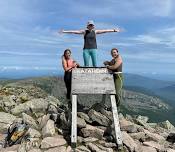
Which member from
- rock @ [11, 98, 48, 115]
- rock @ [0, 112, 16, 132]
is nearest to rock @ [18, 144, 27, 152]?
rock @ [0, 112, 16, 132]

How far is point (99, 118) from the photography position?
20.8 meters

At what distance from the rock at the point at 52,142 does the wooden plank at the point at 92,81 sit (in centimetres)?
299

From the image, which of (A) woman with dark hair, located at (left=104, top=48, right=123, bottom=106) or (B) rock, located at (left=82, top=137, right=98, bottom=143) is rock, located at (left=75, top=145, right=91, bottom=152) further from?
(A) woman with dark hair, located at (left=104, top=48, right=123, bottom=106)

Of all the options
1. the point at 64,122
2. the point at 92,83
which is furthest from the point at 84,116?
the point at 92,83

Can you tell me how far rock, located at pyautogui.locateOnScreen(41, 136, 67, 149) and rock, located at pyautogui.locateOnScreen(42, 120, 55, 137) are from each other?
0.54 metres

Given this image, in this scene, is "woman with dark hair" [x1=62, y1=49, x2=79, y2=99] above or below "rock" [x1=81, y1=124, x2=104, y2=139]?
above

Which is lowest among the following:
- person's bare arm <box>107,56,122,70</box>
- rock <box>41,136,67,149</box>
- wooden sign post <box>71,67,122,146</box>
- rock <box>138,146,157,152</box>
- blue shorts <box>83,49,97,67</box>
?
rock <box>138,146,157,152</box>

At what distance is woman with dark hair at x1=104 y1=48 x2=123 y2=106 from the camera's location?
66.3 feet

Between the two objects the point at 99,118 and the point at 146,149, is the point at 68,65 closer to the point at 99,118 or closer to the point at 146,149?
the point at 99,118

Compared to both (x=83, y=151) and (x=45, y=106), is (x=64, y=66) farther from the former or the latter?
(x=45, y=106)

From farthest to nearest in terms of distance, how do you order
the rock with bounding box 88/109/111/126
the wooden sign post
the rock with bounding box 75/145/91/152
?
the rock with bounding box 88/109/111/126, the wooden sign post, the rock with bounding box 75/145/91/152

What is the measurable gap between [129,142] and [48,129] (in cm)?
502

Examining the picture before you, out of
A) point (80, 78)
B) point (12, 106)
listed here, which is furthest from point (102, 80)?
point (12, 106)

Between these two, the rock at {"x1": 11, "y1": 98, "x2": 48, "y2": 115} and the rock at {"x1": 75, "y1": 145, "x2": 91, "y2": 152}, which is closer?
the rock at {"x1": 75, "y1": 145, "x2": 91, "y2": 152}
